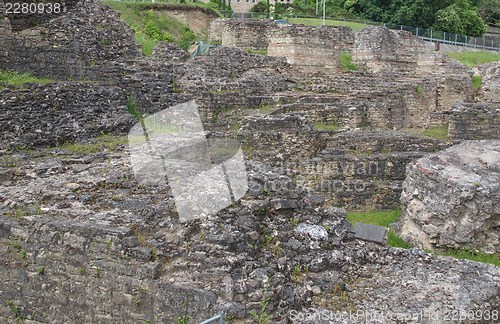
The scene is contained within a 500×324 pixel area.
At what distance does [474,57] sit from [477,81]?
5.70 meters

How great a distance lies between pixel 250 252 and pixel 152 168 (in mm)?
2479

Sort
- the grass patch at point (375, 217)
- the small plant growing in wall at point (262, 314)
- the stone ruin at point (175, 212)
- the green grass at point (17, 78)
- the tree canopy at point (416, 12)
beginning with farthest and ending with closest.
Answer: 1. the tree canopy at point (416, 12)
2. the green grass at point (17, 78)
3. the grass patch at point (375, 217)
4. the stone ruin at point (175, 212)
5. the small plant growing in wall at point (262, 314)

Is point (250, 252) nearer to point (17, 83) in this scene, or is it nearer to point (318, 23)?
point (17, 83)

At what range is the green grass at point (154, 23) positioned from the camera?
19281mm

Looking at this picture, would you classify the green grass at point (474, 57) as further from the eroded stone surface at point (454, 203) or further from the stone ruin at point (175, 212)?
the eroded stone surface at point (454, 203)

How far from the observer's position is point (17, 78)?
32.4 feet

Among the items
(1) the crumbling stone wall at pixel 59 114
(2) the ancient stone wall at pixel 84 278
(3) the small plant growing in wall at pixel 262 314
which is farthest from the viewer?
(1) the crumbling stone wall at pixel 59 114

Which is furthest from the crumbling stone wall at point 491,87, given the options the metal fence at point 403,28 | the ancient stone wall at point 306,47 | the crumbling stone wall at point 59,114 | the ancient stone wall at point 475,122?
the crumbling stone wall at point 59,114

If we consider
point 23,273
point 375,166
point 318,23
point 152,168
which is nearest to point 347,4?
point 318,23

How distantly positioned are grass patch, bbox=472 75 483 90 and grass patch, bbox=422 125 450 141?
24.9 feet

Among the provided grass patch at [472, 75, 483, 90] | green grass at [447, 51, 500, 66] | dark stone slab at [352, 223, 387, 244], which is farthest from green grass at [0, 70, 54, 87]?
green grass at [447, 51, 500, 66]

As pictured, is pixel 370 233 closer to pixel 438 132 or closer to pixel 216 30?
pixel 438 132

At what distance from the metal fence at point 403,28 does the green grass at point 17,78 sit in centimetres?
1716

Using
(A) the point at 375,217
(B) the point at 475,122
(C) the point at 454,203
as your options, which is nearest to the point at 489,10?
(B) the point at 475,122
